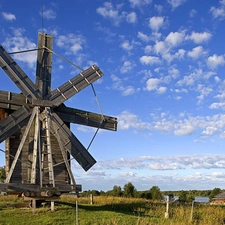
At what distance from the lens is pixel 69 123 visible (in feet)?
64.4

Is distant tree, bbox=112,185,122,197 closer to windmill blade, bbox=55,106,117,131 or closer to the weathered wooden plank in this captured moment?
windmill blade, bbox=55,106,117,131

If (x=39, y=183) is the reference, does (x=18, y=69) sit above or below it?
above

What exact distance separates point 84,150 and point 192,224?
6.38 m

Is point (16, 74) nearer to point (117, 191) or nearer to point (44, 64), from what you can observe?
point (44, 64)

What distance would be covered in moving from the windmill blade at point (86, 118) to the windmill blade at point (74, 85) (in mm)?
640

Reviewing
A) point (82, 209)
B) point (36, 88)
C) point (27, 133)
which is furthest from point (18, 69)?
point (82, 209)

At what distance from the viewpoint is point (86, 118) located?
64.6ft

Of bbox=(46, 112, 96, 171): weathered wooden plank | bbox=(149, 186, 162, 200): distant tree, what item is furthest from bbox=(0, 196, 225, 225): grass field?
bbox=(149, 186, 162, 200): distant tree

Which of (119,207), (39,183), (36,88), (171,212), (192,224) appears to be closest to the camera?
(192,224)

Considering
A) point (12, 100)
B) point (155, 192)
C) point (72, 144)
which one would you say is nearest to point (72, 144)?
point (72, 144)

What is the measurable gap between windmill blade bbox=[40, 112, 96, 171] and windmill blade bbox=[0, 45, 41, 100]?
1.51 meters

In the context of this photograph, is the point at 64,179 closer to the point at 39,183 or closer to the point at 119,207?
the point at 39,183

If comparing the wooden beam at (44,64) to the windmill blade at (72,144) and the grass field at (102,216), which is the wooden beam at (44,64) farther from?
the grass field at (102,216)

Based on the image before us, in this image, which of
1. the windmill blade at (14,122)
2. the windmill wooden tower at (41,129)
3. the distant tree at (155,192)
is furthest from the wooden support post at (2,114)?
the distant tree at (155,192)
